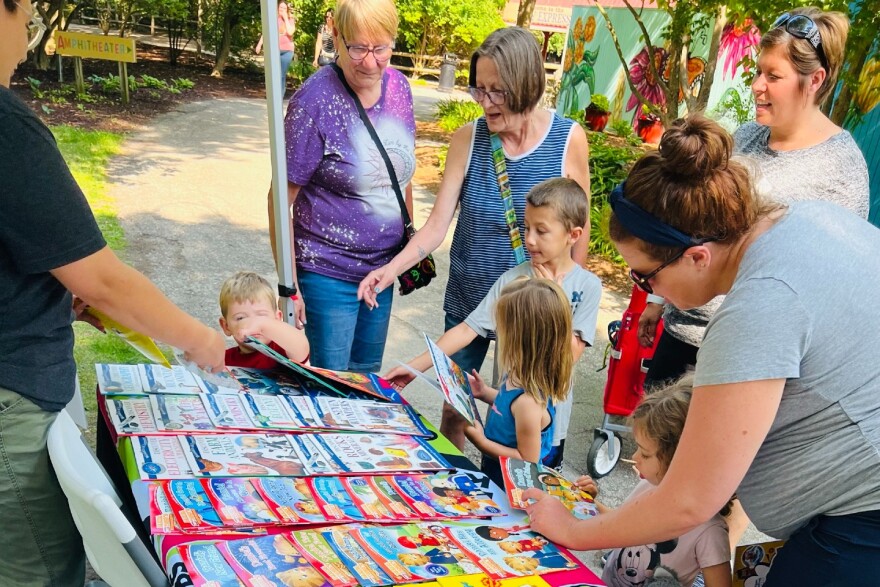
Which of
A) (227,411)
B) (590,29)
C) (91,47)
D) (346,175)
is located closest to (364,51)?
(346,175)

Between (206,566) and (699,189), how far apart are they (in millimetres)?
1114

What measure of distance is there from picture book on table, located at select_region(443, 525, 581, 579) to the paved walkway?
159 centimetres

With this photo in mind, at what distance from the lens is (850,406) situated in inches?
54.6

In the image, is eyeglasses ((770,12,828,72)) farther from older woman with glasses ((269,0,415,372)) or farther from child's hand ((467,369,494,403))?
child's hand ((467,369,494,403))

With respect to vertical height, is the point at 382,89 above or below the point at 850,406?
above

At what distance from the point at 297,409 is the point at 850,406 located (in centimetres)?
135

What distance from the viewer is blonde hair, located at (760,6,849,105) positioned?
2.54 metres

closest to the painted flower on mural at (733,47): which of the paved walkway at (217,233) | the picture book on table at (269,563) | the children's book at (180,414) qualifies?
the paved walkway at (217,233)

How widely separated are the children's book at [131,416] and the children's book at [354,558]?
1.88 ft

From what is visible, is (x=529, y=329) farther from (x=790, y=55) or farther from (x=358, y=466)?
(x=790, y=55)

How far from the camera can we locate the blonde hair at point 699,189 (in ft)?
4.74

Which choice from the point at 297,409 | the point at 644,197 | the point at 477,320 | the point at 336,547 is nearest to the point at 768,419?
the point at 644,197

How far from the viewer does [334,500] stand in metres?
1.71

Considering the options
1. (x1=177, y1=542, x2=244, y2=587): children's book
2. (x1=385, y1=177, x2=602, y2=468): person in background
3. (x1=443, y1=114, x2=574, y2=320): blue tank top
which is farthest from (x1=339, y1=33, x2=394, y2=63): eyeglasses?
(x1=177, y1=542, x2=244, y2=587): children's book
